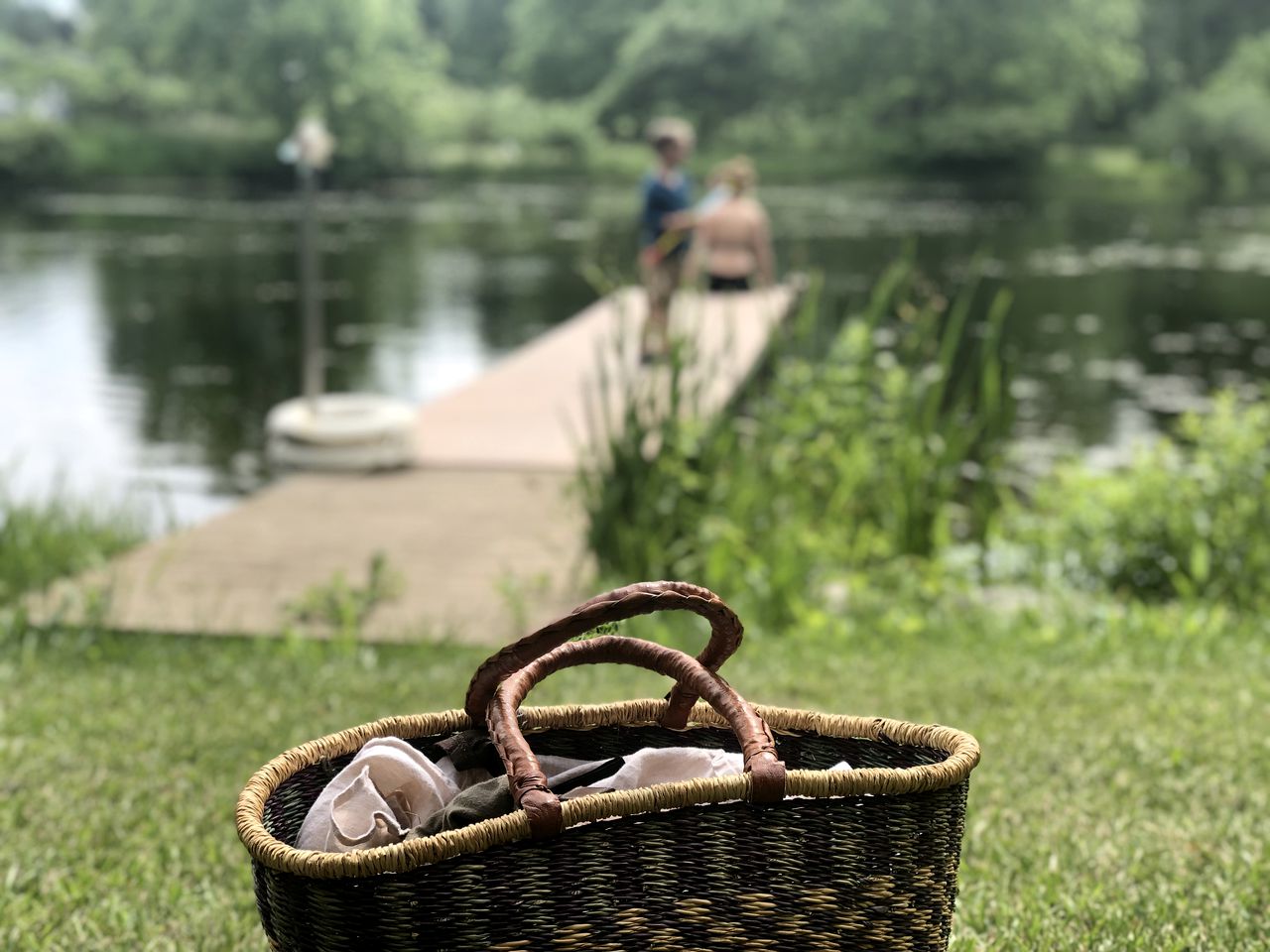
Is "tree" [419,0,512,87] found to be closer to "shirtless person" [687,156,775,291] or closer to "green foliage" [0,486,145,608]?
"shirtless person" [687,156,775,291]

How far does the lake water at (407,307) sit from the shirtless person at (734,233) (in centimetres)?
123

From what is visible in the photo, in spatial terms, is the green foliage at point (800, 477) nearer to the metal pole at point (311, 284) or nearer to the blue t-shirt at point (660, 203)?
the metal pole at point (311, 284)

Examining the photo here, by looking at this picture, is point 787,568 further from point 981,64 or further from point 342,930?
point 981,64

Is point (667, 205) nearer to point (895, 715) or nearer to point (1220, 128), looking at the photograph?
point (895, 715)

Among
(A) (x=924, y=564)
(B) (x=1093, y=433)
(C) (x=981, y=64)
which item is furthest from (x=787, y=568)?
(C) (x=981, y=64)

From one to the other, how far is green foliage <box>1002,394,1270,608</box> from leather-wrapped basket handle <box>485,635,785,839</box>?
400 cm

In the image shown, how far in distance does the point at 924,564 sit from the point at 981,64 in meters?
61.1

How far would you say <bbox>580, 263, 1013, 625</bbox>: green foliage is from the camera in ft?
17.8

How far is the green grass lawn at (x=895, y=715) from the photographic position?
8.54ft

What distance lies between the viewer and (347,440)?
25.2ft

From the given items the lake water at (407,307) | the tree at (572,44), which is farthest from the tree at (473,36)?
the lake water at (407,307)

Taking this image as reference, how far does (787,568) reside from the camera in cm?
517

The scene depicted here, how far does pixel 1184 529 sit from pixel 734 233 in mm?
7480

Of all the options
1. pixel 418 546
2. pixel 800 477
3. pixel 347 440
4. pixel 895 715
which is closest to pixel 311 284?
pixel 347 440
